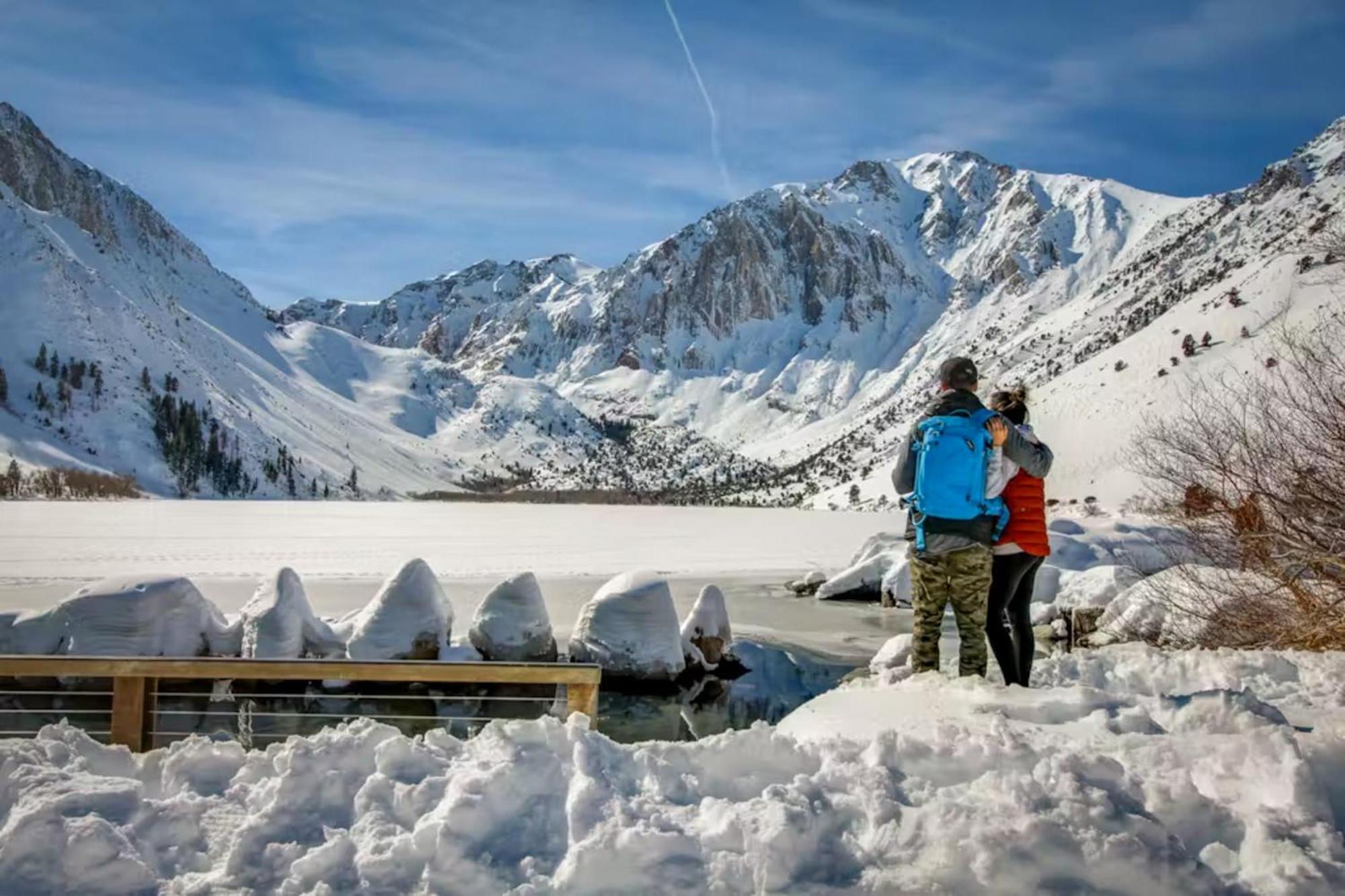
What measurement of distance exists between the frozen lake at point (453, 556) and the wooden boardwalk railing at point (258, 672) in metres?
13.9

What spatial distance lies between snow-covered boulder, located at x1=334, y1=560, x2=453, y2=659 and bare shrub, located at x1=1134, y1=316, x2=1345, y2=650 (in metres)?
11.4

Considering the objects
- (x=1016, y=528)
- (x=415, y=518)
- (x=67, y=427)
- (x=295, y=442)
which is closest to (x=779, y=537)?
(x=415, y=518)

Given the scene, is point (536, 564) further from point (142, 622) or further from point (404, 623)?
point (142, 622)

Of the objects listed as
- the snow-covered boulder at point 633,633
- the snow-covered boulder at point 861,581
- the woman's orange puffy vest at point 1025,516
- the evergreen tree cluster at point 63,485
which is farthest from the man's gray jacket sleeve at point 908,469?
the evergreen tree cluster at point 63,485

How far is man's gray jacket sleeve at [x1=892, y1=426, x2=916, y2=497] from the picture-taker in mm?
5617

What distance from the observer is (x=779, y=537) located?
186 ft

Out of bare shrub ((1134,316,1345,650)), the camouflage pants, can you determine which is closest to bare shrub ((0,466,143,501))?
bare shrub ((1134,316,1345,650))

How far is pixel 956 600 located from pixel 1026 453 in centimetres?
102

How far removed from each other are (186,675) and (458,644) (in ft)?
39.5

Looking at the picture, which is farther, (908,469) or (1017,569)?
(1017,569)

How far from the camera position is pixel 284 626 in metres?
14.8

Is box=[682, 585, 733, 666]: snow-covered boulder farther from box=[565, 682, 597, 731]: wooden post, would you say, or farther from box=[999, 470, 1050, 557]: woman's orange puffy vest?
box=[565, 682, 597, 731]: wooden post

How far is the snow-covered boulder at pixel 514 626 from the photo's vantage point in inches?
623

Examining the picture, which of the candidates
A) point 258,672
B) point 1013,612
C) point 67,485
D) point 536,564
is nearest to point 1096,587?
point 1013,612
